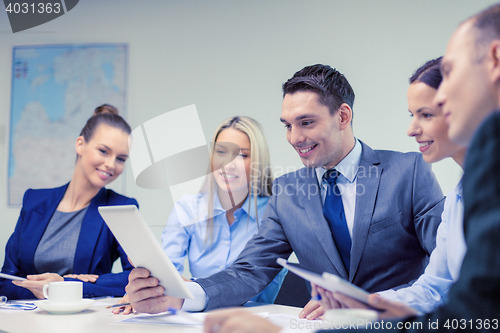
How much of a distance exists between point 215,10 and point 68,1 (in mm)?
1296

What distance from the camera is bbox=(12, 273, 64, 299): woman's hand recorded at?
1.68m

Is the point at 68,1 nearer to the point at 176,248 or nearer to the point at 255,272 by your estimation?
the point at 176,248

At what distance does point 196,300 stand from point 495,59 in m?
1.11

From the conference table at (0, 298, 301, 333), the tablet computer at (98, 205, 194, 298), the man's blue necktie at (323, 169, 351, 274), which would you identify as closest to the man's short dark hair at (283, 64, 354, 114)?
the man's blue necktie at (323, 169, 351, 274)

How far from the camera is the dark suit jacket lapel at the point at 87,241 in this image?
213 cm

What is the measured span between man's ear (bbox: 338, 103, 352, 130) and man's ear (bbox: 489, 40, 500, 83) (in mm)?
1275

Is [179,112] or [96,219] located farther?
[179,112]

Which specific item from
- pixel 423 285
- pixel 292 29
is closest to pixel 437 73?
pixel 423 285

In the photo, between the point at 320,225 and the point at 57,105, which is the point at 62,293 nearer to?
the point at 320,225

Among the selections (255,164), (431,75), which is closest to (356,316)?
(431,75)

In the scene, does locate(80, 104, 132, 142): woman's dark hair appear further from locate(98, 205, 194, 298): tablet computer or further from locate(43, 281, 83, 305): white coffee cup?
locate(98, 205, 194, 298): tablet computer

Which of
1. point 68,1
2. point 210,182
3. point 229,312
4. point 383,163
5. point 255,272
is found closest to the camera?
point 229,312

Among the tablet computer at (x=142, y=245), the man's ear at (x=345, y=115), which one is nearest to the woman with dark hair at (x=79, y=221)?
the tablet computer at (x=142, y=245)

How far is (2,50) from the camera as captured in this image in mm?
3584
